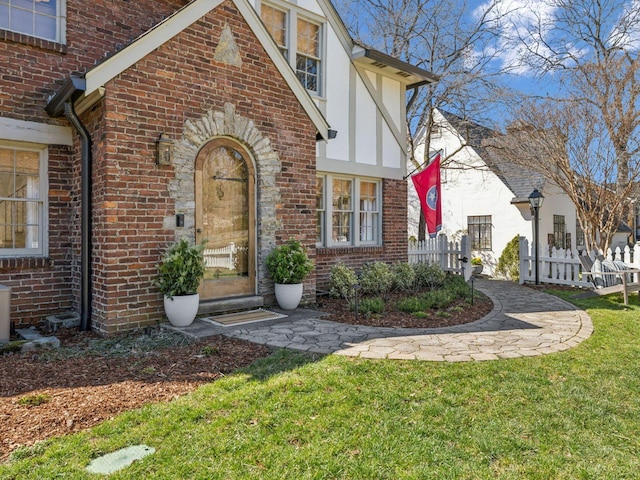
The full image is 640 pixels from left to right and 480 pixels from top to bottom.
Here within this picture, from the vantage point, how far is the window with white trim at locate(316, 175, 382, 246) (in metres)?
9.63

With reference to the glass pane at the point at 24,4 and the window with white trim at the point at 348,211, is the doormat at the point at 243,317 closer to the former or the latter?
the window with white trim at the point at 348,211

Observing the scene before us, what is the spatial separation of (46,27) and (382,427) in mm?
7064

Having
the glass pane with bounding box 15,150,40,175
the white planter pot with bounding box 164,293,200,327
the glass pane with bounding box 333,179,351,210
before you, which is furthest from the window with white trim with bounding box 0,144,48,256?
the glass pane with bounding box 333,179,351,210

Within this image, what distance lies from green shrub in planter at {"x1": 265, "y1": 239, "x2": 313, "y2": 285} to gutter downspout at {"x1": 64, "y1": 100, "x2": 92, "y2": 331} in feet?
8.75

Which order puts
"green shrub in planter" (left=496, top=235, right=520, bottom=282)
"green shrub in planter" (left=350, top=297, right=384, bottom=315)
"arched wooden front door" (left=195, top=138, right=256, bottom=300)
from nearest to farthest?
1. "arched wooden front door" (left=195, top=138, right=256, bottom=300)
2. "green shrub in planter" (left=350, top=297, right=384, bottom=315)
3. "green shrub in planter" (left=496, top=235, right=520, bottom=282)

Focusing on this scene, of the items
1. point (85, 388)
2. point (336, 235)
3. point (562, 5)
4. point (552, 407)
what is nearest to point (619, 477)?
point (552, 407)

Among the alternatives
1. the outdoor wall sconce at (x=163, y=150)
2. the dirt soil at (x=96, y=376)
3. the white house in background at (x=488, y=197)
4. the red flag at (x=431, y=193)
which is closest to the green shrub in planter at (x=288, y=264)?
the dirt soil at (x=96, y=376)

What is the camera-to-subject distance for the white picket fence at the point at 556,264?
10844 millimetres

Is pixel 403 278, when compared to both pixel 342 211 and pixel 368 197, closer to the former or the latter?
pixel 342 211

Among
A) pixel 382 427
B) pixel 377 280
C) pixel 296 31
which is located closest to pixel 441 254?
pixel 377 280

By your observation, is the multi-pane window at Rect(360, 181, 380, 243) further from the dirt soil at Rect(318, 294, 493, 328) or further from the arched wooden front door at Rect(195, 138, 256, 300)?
the arched wooden front door at Rect(195, 138, 256, 300)

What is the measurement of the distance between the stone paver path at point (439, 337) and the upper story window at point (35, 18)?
5.05m

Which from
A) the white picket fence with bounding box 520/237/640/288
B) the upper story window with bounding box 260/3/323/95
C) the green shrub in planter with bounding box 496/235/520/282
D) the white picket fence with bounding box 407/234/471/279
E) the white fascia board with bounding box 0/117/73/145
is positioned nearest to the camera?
the white fascia board with bounding box 0/117/73/145

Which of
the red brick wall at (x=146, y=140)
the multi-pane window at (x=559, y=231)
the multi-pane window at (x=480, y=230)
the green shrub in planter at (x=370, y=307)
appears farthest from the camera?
the multi-pane window at (x=559, y=231)
